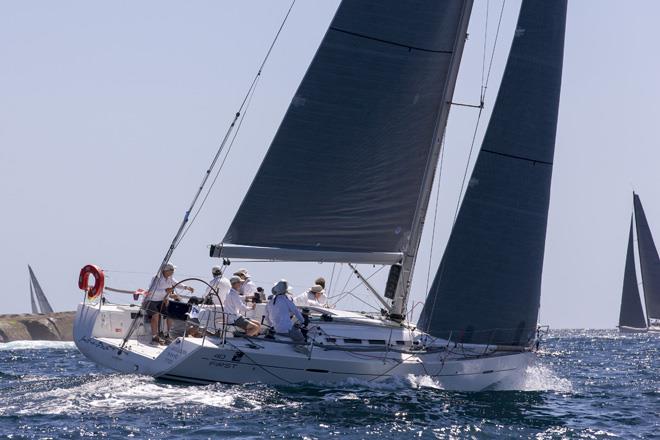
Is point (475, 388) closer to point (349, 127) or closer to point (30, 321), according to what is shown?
point (349, 127)

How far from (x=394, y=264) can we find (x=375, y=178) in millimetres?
1557

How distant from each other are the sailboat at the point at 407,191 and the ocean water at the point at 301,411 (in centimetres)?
113

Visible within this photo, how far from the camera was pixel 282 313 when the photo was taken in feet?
57.7

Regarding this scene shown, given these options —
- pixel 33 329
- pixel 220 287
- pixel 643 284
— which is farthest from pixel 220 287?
pixel 643 284

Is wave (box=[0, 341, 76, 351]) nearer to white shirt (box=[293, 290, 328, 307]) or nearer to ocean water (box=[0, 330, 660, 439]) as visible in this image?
white shirt (box=[293, 290, 328, 307])

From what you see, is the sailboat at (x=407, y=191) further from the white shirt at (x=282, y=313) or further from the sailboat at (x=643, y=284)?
the sailboat at (x=643, y=284)

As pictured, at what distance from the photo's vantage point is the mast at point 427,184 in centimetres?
1939

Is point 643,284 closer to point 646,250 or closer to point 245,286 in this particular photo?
point 646,250

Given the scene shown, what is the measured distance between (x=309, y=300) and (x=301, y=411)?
5268mm

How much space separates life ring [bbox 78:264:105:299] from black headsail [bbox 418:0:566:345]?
548 cm

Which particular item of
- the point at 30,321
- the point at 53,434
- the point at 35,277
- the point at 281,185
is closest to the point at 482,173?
the point at 281,185

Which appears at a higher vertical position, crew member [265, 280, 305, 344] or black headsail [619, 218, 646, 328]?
black headsail [619, 218, 646, 328]

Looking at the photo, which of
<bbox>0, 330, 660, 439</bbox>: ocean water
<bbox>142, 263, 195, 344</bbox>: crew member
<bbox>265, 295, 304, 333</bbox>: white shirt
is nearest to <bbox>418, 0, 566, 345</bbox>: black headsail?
<bbox>0, 330, 660, 439</bbox>: ocean water

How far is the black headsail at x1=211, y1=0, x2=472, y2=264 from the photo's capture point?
18594 mm
